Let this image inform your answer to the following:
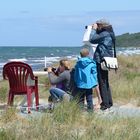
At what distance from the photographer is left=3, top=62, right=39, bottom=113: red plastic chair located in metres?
10.6

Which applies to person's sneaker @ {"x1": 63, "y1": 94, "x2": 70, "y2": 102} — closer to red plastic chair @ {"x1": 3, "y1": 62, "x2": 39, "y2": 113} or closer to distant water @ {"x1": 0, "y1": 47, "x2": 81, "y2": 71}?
red plastic chair @ {"x1": 3, "y1": 62, "x2": 39, "y2": 113}

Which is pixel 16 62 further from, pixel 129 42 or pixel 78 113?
pixel 129 42

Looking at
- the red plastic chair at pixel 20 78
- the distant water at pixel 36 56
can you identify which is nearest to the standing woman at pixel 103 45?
the red plastic chair at pixel 20 78

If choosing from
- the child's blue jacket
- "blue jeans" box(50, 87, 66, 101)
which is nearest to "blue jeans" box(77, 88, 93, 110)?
the child's blue jacket

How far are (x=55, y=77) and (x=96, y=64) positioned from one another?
809 mm

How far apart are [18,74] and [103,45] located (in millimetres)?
1677

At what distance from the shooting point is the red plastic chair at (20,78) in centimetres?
1065

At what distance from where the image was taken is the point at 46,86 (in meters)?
16.7

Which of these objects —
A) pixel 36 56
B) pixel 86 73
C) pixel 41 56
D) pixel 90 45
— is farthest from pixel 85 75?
pixel 36 56

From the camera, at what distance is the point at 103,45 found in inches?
432

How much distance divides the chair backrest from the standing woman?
4.30 ft

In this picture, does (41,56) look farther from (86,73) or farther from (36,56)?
(86,73)

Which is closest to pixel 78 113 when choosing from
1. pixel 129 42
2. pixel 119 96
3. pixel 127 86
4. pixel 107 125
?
pixel 107 125

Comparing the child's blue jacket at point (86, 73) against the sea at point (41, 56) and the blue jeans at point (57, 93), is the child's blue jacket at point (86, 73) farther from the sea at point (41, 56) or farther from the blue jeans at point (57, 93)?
the sea at point (41, 56)
